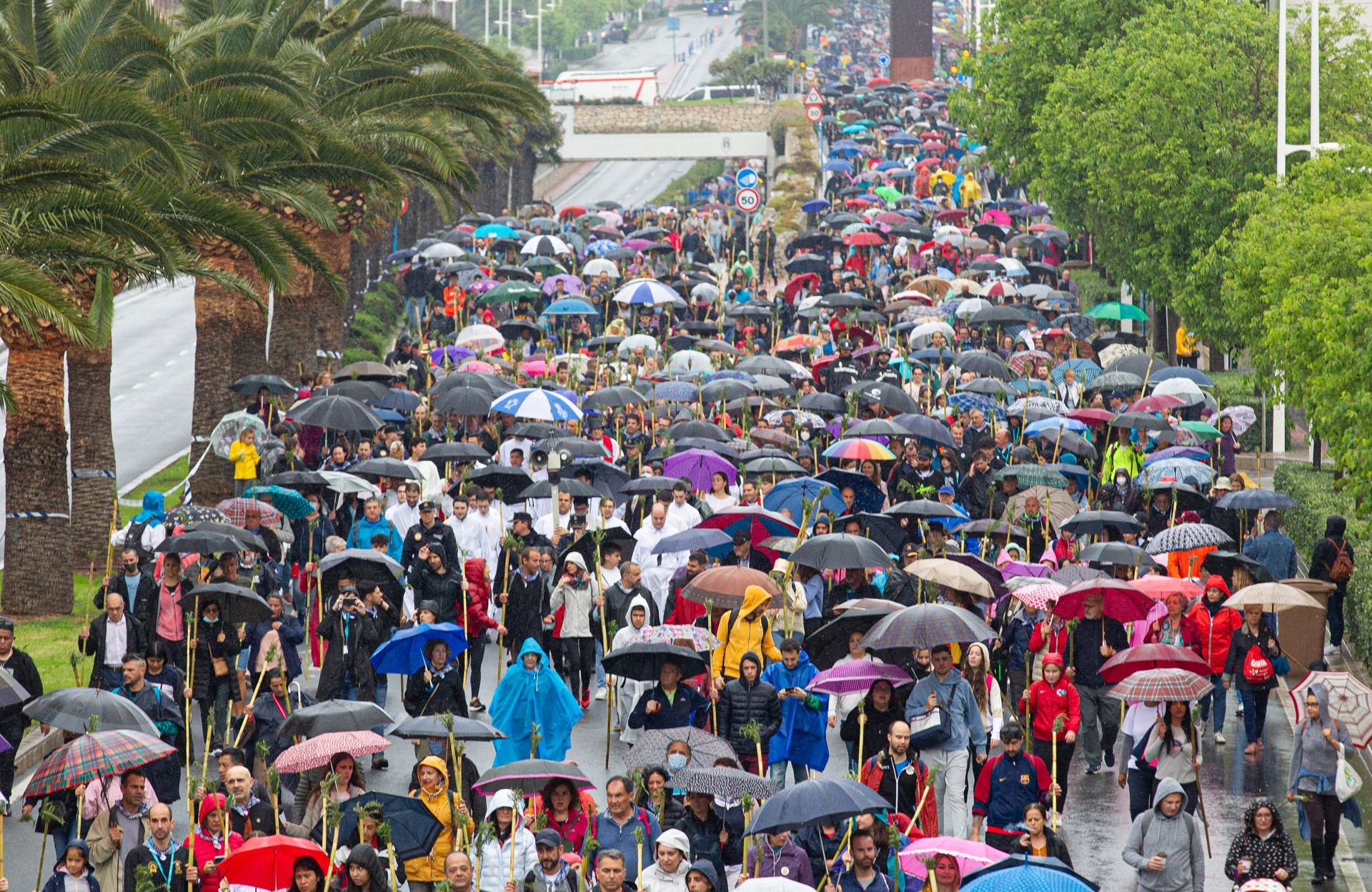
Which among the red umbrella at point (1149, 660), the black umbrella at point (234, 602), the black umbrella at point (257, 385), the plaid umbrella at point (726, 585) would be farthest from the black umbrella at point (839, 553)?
the black umbrella at point (257, 385)

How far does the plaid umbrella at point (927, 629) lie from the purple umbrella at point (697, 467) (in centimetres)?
690

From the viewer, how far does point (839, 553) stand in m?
16.8

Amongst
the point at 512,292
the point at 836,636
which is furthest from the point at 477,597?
the point at 512,292

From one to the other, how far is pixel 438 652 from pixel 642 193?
70473 mm

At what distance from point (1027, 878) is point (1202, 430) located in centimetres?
1440

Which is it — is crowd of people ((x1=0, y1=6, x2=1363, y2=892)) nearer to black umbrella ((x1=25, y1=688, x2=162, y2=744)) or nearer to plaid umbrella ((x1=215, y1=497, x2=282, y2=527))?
plaid umbrella ((x1=215, y1=497, x2=282, y2=527))

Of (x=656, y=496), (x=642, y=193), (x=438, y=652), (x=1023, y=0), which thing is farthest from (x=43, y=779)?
(x=642, y=193)

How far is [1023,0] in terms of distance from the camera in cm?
4097

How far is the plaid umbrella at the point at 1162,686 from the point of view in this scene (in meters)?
13.9

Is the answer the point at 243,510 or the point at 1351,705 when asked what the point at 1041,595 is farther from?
the point at 243,510

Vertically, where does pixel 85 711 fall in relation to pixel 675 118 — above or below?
below

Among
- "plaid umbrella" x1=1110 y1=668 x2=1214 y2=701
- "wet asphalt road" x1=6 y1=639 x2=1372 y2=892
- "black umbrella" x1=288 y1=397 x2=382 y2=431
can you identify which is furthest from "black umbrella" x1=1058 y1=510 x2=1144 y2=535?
"black umbrella" x1=288 y1=397 x2=382 y2=431

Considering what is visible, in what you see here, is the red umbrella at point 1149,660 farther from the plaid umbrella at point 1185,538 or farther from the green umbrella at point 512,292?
the green umbrella at point 512,292

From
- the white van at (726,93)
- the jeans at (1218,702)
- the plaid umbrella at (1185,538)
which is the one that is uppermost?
the white van at (726,93)
